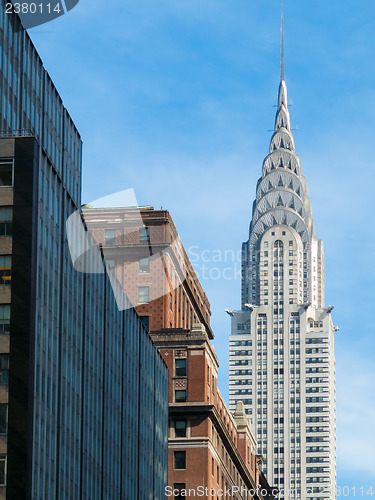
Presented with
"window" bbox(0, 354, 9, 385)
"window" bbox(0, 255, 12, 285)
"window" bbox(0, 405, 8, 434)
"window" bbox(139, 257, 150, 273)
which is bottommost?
"window" bbox(0, 405, 8, 434)

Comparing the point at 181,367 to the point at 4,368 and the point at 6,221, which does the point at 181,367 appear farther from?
the point at 4,368

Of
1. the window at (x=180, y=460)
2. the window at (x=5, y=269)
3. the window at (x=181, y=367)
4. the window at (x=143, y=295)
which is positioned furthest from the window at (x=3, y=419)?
the window at (x=143, y=295)

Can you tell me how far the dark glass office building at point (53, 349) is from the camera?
74375mm

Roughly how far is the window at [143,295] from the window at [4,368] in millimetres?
69627

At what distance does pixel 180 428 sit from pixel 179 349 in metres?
8.49

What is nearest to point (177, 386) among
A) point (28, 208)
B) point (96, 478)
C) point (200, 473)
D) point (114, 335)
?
point (200, 473)

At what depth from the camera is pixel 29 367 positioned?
74188 mm

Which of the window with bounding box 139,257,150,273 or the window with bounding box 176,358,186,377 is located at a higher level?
the window with bounding box 139,257,150,273

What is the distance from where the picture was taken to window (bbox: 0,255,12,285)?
7575 cm

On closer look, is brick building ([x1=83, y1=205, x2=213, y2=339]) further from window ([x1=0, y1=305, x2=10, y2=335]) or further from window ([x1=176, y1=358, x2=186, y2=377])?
window ([x1=0, y1=305, x2=10, y2=335])

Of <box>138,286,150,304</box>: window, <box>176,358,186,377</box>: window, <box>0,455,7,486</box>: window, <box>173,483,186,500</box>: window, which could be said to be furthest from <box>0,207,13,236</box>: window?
<box>138,286,150,304</box>: window

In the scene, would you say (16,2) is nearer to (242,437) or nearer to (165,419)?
(165,419)

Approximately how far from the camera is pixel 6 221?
77.1m

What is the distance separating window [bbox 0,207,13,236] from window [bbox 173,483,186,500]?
210 feet
